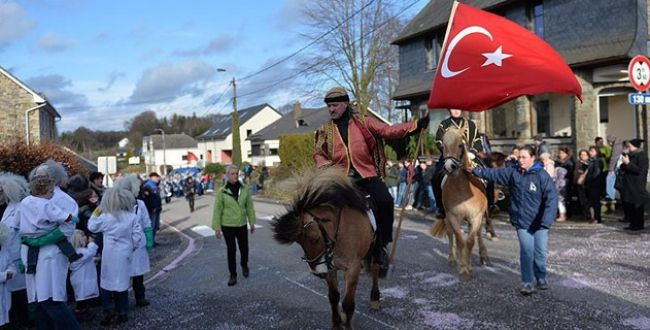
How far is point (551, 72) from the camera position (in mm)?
6820

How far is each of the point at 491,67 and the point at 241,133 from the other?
70896mm

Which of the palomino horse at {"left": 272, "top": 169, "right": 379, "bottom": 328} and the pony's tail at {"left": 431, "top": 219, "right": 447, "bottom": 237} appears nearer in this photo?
the palomino horse at {"left": 272, "top": 169, "right": 379, "bottom": 328}

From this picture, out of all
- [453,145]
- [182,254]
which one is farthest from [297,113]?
[453,145]

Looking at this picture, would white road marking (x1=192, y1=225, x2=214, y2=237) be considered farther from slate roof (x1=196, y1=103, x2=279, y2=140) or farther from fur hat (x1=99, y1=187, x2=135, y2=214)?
slate roof (x1=196, y1=103, x2=279, y2=140)

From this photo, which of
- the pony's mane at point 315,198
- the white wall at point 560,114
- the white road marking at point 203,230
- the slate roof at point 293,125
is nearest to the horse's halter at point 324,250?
the pony's mane at point 315,198

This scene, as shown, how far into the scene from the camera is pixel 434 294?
7.45 meters

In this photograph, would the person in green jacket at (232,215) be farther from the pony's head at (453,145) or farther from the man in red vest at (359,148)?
the pony's head at (453,145)

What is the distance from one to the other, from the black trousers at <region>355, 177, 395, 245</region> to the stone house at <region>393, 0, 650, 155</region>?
14.1m

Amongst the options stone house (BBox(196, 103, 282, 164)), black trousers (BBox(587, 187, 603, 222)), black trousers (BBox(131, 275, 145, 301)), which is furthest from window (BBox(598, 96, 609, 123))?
stone house (BBox(196, 103, 282, 164))

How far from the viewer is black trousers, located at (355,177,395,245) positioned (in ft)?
20.9

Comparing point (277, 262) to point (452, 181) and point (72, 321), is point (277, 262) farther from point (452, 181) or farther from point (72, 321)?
point (72, 321)

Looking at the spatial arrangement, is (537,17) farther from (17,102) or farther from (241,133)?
(241,133)

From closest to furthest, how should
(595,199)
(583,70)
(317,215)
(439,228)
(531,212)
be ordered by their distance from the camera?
(317,215) < (531,212) < (439,228) < (595,199) < (583,70)

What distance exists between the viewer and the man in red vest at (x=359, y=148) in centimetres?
624
